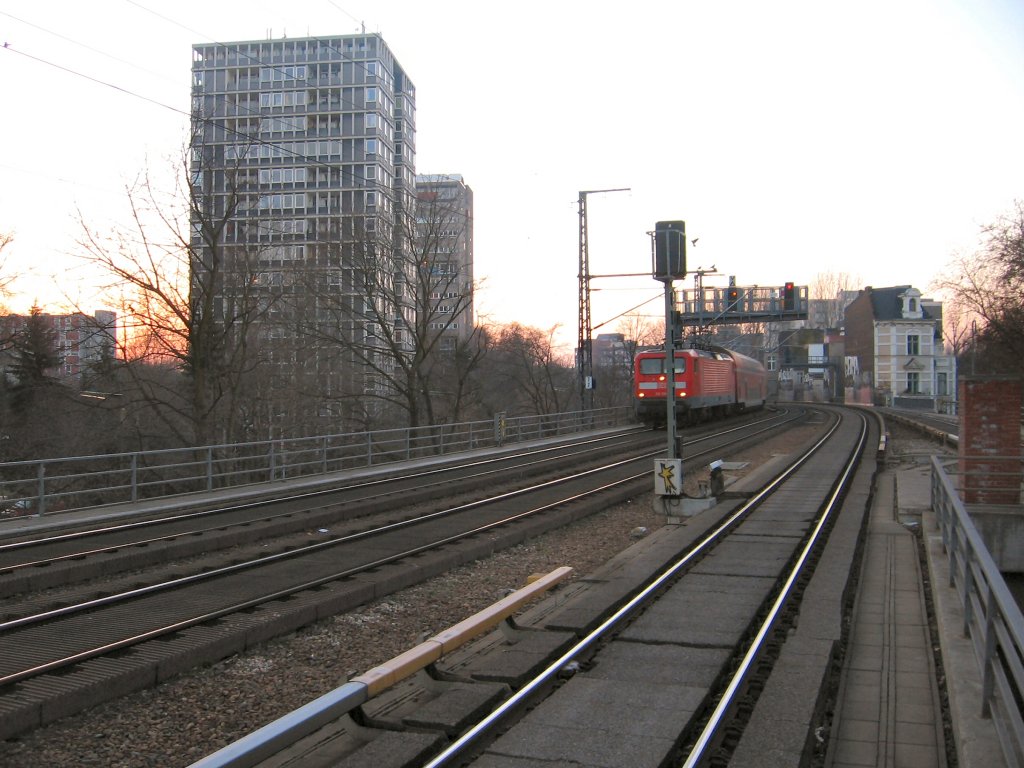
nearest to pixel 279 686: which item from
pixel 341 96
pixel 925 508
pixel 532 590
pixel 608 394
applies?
pixel 532 590

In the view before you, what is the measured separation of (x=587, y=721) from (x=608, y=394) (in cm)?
6054

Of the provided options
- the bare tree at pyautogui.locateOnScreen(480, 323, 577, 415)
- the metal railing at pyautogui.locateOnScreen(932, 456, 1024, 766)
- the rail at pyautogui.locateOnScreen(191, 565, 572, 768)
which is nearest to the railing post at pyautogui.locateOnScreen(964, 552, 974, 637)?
the metal railing at pyautogui.locateOnScreen(932, 456, 1024, 766)

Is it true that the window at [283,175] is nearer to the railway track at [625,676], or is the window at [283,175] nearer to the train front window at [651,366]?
the train front window at [651,366]

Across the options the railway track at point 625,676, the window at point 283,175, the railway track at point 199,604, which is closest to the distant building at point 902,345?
the window at point 283,175

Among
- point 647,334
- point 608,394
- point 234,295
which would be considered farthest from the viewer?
point 647,334

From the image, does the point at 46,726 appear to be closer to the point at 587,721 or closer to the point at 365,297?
the point at 587,721

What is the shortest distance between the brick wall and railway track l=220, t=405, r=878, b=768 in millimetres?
4354

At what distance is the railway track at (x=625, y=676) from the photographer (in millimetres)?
4652

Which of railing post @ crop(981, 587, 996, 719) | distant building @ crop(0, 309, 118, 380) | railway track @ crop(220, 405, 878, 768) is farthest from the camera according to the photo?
distant building @ crop(0, 309, 118, 380)

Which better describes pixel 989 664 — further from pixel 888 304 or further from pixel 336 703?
pixel 888 304

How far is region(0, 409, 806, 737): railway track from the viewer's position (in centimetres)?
589

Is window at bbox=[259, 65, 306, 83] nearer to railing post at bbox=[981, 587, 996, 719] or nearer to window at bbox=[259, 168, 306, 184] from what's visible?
window at bbox=[259, 168, 306, 184]

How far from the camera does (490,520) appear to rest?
13922 millimetres

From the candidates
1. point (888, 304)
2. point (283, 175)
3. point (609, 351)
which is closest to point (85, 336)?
point (283, 175)
